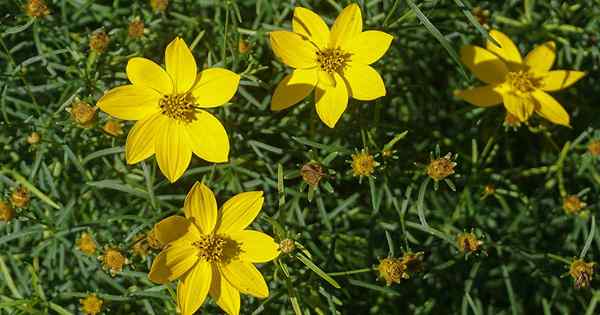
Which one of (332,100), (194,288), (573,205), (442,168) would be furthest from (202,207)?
(573,205)

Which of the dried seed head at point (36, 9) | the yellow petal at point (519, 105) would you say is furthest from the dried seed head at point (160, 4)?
the yellow petal at point (519, 105)

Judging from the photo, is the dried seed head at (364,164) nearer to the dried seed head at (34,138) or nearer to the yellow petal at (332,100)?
the yellow petal at (332,100)

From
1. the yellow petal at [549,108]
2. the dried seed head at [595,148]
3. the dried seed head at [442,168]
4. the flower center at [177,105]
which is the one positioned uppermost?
the flower center at [177,105]

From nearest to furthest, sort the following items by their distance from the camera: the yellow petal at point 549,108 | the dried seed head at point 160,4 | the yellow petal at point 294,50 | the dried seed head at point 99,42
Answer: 1. the yellow petal at point 294,50
2. the dried seed head at point 99,42
3. the dried seed head at point 160,4
4. the yellow petal at point 549,108

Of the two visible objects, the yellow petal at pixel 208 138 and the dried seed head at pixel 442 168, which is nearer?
the yellow petal at pixel 208 138

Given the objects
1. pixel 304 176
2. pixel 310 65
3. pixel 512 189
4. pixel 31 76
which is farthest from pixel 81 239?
pixel 512 189

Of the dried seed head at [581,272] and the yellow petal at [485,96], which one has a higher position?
the yellow petal at [485,96]

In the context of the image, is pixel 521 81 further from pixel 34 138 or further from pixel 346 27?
pixel 34 138

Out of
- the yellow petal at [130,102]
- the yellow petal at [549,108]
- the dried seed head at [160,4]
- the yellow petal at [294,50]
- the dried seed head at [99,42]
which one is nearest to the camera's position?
the yellow petal at [130,102]
